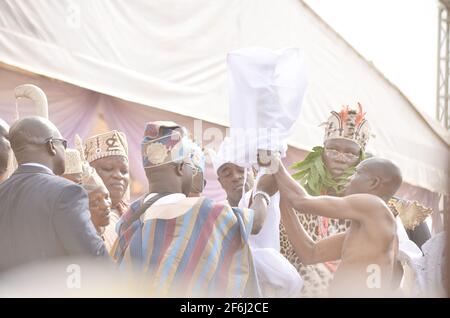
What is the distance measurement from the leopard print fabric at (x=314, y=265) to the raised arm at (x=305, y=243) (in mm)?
80

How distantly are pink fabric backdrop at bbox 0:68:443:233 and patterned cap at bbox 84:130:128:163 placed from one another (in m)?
0.42

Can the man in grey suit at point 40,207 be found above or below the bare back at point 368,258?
above

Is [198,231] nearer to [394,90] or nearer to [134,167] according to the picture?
[134,167]

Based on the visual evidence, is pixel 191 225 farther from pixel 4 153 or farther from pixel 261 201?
pixel 4 153

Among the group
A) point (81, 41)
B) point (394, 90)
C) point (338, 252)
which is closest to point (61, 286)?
point (338, 252)

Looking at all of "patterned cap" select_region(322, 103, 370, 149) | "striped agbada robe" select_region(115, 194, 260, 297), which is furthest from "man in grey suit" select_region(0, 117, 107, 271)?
"patterned cap" select_region(322, 103, 370, 149)

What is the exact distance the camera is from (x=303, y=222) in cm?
504

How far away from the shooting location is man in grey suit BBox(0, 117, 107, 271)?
397 cm

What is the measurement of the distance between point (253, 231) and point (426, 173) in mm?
3879

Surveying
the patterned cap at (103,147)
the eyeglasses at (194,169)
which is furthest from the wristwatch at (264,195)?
the patterned cap at (103,147)

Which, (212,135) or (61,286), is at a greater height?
(212,135)

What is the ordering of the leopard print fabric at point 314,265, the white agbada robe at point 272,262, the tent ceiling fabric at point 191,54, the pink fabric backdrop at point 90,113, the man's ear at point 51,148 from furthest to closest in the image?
1. the tent ceiling fabric at point 191,54
2. the pink fabric backdrop at point 90,113
3. the leopard print fabric at point 314,265
4. the white agbada robe at point 272,262
5. the man's ear at point 51,148

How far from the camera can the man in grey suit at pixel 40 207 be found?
3.97 metres

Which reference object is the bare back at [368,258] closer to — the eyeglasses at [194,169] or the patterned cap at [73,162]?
the eyeglasses at [194,169]
